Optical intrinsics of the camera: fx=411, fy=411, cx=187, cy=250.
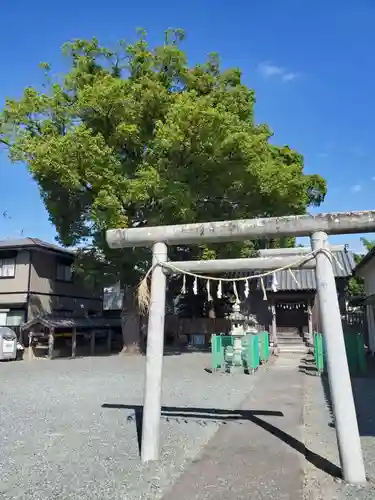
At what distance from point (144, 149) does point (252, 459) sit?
15.7 metres

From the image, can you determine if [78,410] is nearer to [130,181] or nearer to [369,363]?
[130,181]

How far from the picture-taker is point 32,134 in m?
18.2

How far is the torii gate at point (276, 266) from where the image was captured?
4.65 meters

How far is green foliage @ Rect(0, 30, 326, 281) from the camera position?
16.2m

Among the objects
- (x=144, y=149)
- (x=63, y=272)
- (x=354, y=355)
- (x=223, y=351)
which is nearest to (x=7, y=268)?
(x=63, y=272)

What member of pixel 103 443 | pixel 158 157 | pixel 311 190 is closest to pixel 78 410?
pixel 103 443

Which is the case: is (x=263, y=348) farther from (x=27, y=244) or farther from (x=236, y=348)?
(x=27, y=244)

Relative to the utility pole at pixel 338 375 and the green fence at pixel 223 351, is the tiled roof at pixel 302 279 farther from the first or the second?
the utility pole at pixel 338 375

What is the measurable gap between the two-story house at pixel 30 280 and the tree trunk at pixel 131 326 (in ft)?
12.4

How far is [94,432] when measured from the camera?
662cm

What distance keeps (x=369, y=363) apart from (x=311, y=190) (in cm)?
1232

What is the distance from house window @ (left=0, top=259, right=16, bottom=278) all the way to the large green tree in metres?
5.69

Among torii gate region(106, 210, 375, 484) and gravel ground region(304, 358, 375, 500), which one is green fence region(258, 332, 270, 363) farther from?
torii gate region(106, 210, 375, 484)

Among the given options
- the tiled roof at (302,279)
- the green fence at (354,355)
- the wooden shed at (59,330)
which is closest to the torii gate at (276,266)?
the green fence at (354,355)
